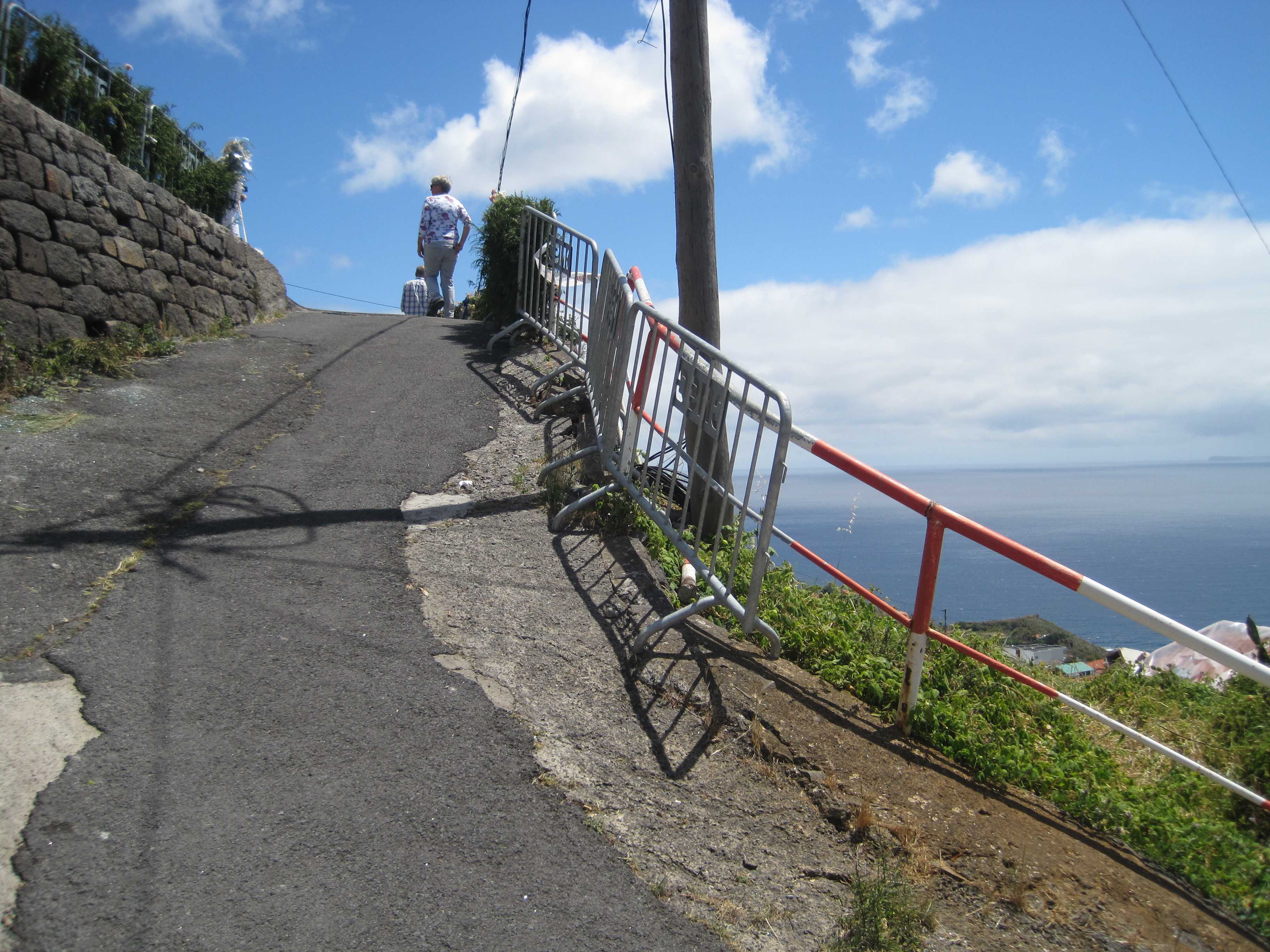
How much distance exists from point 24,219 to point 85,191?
926mm

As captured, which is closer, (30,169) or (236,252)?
(30,169)

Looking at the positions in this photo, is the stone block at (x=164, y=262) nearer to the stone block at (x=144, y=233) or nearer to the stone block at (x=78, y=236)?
the stone block at (x=144, y=233)

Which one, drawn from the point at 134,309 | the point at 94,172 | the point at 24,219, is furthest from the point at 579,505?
the point at 94,172

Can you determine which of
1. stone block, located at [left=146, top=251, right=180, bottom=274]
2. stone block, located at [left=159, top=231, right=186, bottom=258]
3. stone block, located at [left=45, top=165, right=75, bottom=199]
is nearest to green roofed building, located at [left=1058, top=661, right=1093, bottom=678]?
stone block, located at [left=45, top=165, right=75, bottom=199]

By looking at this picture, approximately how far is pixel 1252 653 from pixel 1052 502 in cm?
10667

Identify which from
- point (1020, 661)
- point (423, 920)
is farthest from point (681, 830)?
point (1020, 661)

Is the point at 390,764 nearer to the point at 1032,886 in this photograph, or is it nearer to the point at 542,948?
the point at 542,948

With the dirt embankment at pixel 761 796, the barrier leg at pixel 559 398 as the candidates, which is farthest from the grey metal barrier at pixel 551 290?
the dirt embankment at pixel 761 796

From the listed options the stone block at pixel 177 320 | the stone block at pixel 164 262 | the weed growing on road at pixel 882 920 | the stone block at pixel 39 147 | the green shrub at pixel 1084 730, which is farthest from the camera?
the stone block at pixel 177 320

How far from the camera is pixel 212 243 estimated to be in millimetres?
9734

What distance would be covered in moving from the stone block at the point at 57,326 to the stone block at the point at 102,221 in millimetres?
999

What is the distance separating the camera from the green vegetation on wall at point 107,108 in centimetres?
703

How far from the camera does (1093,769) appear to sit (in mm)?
3605

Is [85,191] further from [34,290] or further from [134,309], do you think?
[34,290]
